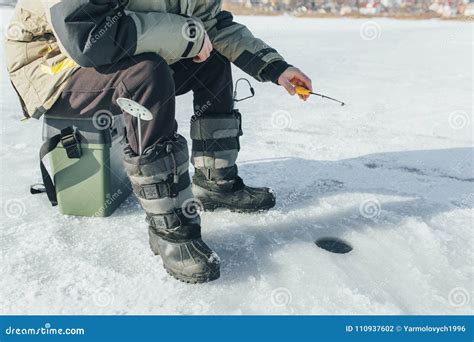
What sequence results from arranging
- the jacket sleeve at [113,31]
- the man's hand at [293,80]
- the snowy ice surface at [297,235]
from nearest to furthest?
the jacket sleeve at [113,31]
the snowy ice surface at [297,235]
the man's hand at [293,80]

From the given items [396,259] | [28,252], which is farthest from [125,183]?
[396,259]

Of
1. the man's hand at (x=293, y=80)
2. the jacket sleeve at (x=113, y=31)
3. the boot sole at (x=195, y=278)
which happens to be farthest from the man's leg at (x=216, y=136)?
the boot sole at (x=195, y=278)

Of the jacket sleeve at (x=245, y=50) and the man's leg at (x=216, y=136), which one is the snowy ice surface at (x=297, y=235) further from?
the jacket sleeve at (x=245, y=50)

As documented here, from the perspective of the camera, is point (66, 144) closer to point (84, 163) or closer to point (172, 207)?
point (84, 163)

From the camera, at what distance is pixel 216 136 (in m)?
1.88

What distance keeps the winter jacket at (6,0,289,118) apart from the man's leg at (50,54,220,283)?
6 cm

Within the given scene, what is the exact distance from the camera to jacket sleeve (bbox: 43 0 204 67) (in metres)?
1.27

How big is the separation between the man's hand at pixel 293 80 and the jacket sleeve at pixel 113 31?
46cm

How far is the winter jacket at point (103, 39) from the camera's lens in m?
1.29

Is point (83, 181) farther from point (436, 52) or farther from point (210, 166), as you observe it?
point (436, 52)

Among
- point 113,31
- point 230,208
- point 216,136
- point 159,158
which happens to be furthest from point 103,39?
point 230,208

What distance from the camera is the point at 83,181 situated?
1793 millimetres

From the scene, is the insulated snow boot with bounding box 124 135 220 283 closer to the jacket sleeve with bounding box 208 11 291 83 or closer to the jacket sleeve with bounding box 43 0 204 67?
the jacket sleeve with bounding box 43 0 204 67
